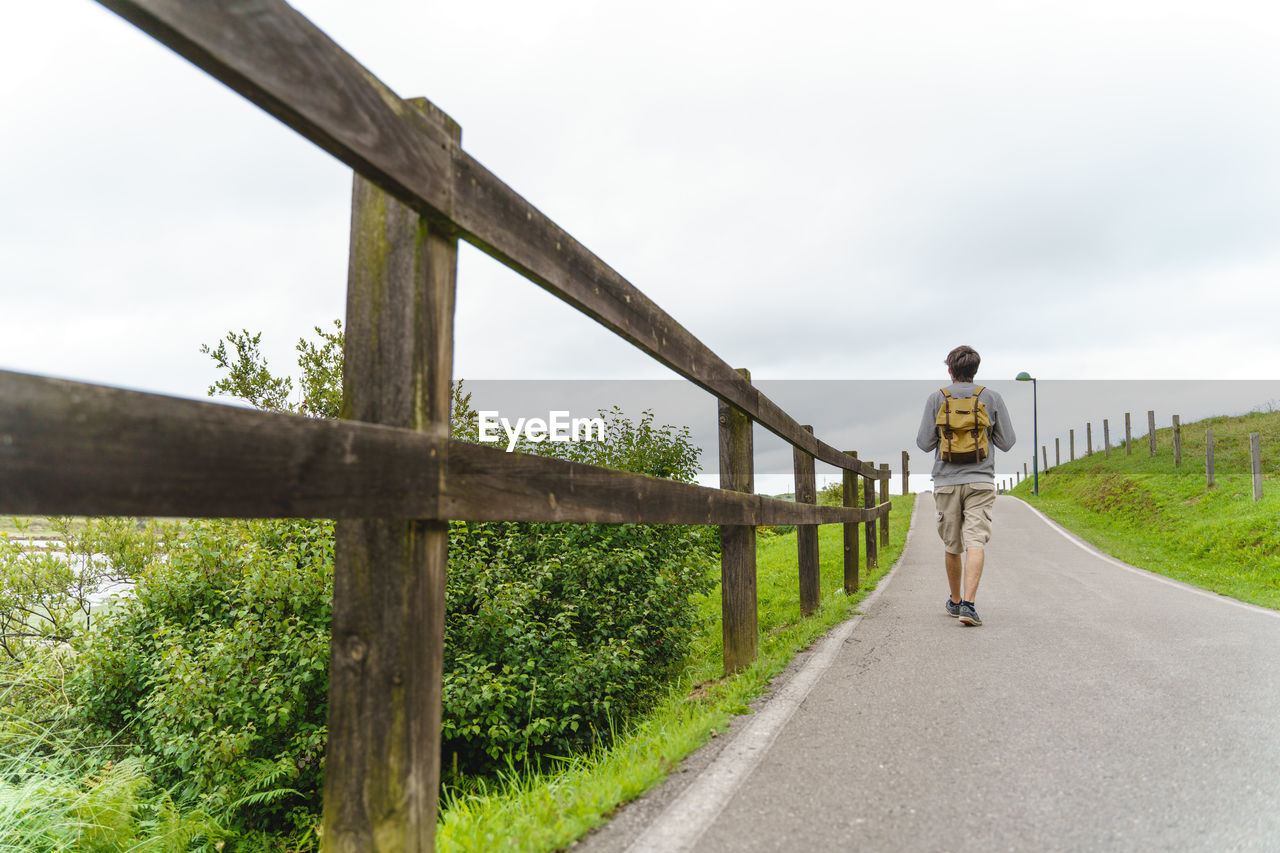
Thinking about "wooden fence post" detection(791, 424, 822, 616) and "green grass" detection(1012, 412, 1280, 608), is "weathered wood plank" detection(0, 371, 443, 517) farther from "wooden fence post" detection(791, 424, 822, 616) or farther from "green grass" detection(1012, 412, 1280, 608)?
"green grass" detection(1012, 412, 1280, 608)

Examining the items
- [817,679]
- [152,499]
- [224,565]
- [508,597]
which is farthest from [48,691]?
[152,499]

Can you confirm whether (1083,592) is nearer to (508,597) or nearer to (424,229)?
(508,597)

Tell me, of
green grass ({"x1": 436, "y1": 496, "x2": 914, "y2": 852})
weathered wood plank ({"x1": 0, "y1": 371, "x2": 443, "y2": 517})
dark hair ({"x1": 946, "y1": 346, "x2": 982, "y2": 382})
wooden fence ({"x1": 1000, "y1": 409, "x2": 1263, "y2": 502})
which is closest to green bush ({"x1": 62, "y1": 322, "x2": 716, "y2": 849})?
green grass ({"x1": 436, "y1": 496, "x2": 914, "y2": 852})

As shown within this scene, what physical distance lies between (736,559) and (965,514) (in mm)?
2722

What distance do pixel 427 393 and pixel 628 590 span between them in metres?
3.99

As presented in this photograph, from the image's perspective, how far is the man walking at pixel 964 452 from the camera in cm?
601

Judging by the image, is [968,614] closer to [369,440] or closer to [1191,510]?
[369,440]

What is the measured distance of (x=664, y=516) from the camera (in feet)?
9.78

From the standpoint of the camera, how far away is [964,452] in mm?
6043

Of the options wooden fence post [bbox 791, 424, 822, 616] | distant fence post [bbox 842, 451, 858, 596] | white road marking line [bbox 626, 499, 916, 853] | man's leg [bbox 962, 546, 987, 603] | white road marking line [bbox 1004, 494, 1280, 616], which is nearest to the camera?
white road marking line [bbox 626, 499, 916, 853]

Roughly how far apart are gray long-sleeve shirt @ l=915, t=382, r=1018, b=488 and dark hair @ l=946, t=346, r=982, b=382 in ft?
0.21

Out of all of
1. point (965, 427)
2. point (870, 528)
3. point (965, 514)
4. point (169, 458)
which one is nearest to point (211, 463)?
point (169, 458)

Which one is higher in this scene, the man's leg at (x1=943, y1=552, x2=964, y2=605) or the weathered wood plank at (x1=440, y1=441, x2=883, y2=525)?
the weathered wood plank at (x1=440, y1=441, x2=883, y2=525)

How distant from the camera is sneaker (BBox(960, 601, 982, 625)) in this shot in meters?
5.57
